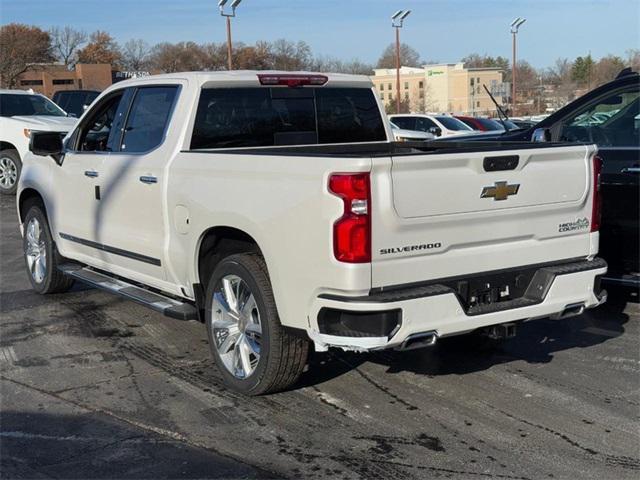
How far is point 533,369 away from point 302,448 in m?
1.99

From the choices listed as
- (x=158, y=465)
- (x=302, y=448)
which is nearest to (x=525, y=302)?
(x=302, y=448)

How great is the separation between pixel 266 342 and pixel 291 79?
7.37 feet

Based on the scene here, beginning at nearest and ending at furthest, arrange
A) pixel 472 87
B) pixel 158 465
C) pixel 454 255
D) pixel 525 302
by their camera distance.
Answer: pixel 158 465 → pixel 454 255 → pixel 525 302 → pixel 472 87

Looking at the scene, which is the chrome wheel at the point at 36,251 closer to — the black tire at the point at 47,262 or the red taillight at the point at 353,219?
the black tire at the point at 47,262

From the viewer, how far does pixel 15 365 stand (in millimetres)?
5613

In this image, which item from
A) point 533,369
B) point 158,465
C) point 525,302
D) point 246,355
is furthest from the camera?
point 533,369

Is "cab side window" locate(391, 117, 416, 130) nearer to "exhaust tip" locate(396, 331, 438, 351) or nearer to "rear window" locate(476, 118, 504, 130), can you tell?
"rear window" locate(476, 118, 504, 130)

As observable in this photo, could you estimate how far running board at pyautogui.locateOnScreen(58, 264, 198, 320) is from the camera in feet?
17.5

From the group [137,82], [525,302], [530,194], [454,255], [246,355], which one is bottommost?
[246,355]

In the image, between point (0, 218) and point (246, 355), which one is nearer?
point (246, 355)

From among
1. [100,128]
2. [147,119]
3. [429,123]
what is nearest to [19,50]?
[429,123]

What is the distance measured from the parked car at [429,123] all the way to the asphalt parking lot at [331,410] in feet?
58.0

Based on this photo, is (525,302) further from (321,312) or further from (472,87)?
(472,87)

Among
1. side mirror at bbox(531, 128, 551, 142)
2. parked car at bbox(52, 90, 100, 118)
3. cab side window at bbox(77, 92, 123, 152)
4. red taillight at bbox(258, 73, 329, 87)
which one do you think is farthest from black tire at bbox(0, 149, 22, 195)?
side mirror at bbox(531, 128, 551, 142)
